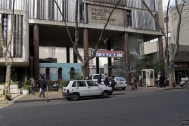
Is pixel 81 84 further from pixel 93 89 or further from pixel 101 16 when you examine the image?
pixel 101 16

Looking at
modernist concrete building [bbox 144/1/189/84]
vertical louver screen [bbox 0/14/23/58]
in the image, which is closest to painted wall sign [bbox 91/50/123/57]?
modernist concrete building [bbox 144/1/189/84]

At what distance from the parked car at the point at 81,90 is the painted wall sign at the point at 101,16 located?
1614 cm

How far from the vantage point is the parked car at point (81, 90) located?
14.2 meters

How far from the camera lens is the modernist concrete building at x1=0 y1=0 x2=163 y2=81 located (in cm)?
2586

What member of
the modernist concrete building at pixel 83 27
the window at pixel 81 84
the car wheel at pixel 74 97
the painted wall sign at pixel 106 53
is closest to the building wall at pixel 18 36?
the modernist concrete building at pixel 83 27

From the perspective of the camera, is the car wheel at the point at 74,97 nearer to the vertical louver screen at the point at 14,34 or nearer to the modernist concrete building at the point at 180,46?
the vertical louver screen at the point at 14,34

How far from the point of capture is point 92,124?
20.2ft

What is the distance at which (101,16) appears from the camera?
1170 inches

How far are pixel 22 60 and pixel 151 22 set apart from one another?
22.9 m

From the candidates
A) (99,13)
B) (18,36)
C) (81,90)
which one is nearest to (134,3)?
(99,13)

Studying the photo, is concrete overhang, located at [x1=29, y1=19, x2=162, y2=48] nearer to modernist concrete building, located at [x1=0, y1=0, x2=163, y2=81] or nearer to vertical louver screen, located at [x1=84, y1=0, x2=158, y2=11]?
modernist concrete building, located at [x1=0, y1=0, x2=163, y2=81]

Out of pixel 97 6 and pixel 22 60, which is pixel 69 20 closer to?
pixel 97 6

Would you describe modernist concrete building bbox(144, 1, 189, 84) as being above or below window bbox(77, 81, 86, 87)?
above

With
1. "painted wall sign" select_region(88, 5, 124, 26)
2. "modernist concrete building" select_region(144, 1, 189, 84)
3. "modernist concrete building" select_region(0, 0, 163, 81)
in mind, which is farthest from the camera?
"modernist concrete building" select_region(144, 1, 189, 84)
